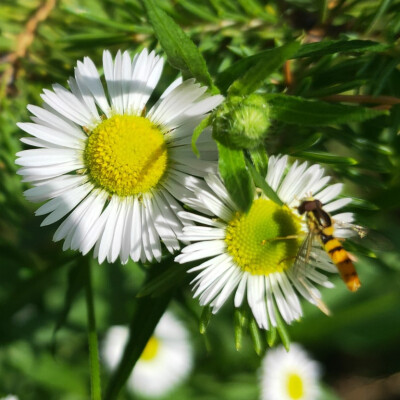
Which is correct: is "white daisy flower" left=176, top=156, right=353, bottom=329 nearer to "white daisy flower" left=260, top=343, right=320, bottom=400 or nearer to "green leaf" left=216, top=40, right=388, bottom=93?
"green leaf" left=216, top=40, right=388, bottom=93

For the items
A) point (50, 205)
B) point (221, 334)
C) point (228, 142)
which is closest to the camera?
point (228, 142)

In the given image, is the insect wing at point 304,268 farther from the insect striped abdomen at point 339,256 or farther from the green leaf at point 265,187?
the green leaf at point 265,187

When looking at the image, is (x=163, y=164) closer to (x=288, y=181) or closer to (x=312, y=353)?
(x=288, y=181)

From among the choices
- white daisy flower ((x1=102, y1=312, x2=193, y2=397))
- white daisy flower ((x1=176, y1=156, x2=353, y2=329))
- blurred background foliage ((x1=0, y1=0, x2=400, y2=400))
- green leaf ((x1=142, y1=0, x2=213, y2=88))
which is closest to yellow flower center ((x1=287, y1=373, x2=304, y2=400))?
blurred background foliage ((x1=0, y1=0, x2=400, y2=400))

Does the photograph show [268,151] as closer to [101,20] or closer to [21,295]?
[101,20]

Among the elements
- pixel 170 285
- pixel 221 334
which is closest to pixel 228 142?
pixel 170 285

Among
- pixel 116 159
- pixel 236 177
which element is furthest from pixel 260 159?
pixel 116 159
